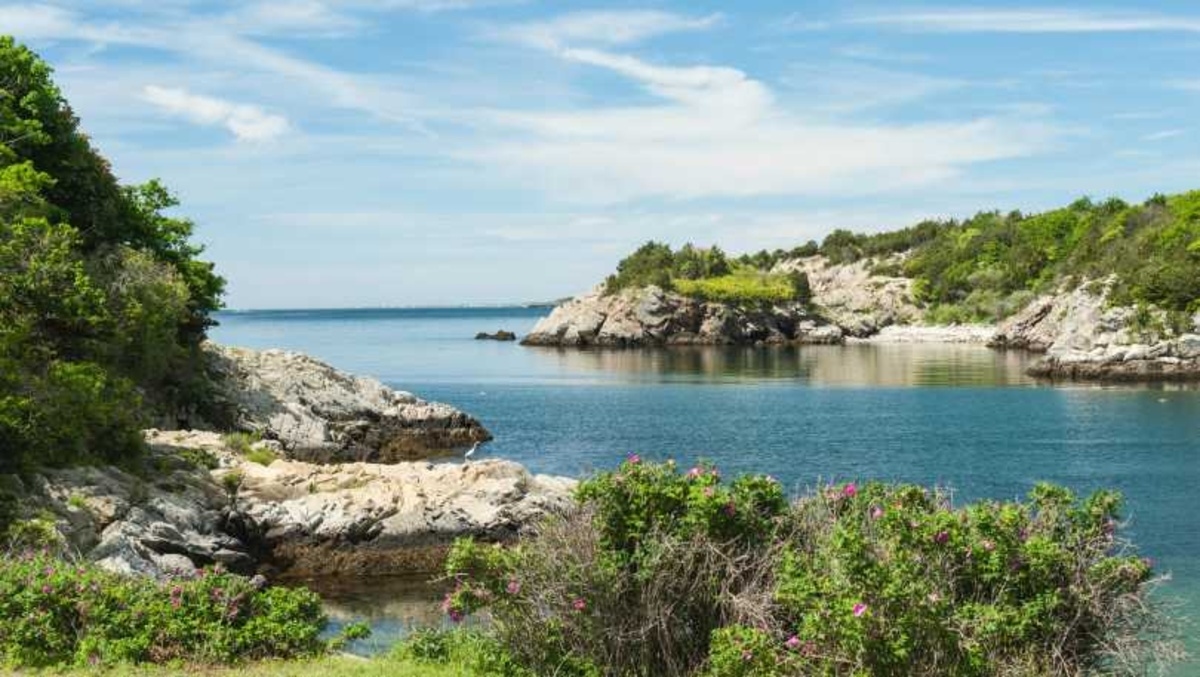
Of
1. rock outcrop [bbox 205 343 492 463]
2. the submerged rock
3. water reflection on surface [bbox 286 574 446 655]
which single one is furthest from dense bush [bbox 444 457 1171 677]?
the submerged rock

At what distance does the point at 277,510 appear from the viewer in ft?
101

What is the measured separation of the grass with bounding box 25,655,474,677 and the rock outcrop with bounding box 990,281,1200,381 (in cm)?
7750

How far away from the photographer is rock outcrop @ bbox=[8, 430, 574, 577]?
2548cm

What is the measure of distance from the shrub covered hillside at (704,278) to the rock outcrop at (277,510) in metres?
109

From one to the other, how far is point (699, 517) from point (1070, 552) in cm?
468

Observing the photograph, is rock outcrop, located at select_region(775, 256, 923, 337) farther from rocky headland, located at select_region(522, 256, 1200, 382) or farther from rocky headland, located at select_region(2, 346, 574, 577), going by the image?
rocky headland, located at select_region(2, 346, 574, 577)

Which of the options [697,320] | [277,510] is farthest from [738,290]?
[277,510]

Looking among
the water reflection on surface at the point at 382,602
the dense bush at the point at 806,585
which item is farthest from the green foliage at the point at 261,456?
the dense bush at the point at 806,585

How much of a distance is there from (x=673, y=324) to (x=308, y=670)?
Result: 12540cm

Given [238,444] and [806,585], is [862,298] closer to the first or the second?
[238,444]

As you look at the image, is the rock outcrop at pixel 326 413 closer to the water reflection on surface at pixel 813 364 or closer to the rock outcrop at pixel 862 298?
the water reflection on surface at pixel 813 364

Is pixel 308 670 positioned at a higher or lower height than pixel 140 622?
lower

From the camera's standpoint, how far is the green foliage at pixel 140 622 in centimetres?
1448

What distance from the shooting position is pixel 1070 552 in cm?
1384
